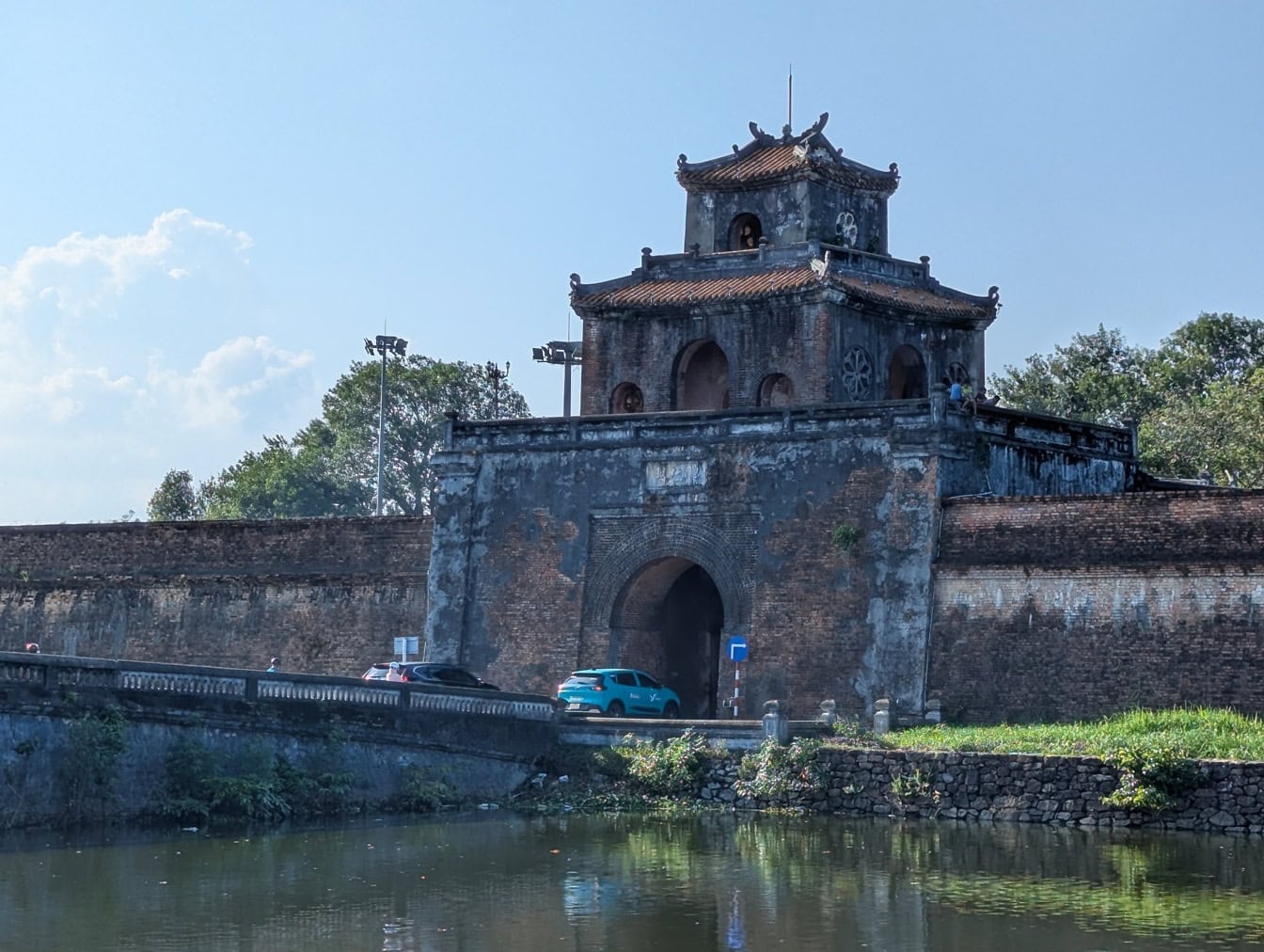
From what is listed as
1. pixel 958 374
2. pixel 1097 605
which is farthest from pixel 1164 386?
pixel 1097 605

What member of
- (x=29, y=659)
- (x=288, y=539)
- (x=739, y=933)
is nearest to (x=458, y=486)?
(x=288, y=539)

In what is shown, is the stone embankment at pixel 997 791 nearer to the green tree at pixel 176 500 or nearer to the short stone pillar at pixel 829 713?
the short stone pillar at pixel 829 713

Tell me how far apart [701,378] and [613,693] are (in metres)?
7.86

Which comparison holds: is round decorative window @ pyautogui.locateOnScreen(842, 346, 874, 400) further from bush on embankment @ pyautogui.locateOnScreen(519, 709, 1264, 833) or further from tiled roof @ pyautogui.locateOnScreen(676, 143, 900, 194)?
bush on embankment @ pyautogui.locateOnScreen(519, 709, 1264, 833)

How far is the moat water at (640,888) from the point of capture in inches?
715

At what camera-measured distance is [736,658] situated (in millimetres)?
31609

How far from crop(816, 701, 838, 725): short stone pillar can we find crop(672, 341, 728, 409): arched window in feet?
27.0

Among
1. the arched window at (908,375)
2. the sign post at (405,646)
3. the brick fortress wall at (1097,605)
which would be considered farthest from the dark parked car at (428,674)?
Answer: the arched window at (908,375)

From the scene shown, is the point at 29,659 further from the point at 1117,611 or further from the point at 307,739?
the point at 1117,611

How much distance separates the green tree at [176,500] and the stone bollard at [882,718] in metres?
45.2

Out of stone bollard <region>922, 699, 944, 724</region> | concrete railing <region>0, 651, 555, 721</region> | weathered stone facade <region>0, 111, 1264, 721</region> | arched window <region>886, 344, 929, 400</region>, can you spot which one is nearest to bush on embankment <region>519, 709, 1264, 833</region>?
stone bollard <region>922, 699, 944, 724</region>

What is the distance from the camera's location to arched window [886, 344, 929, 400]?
3684cm

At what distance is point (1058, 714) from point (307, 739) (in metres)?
11.1

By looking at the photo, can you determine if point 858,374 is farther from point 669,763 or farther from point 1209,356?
point 1209,356
